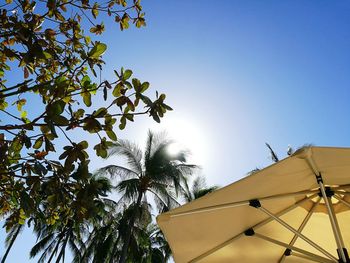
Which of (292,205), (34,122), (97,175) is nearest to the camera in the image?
(34,122)

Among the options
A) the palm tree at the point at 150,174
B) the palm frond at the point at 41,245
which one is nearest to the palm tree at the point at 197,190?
the palm tree at the point at 150,174

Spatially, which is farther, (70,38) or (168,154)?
(168,154)

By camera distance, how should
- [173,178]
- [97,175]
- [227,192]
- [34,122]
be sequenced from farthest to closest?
[97,175] → [173,178] → [227,192] → [34,122]

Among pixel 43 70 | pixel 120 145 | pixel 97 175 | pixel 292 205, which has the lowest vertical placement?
pixel 292 205

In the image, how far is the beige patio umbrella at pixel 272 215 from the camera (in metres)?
2.16

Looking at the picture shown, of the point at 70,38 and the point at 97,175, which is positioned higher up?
the point at 97,175

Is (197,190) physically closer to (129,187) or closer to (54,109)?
(129,187)

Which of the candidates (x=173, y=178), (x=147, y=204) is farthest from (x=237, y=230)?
(x=147, y=204)

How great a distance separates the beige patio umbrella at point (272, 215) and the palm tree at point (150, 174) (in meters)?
11.2

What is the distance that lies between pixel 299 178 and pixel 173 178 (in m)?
12.4

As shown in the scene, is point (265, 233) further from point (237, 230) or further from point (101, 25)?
point (101, 25)

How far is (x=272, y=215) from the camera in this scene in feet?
7.69

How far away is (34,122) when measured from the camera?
1.67 m

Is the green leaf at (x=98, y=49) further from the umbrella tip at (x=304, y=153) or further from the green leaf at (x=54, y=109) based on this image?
the umbrella tip at (x=304, y=153)
